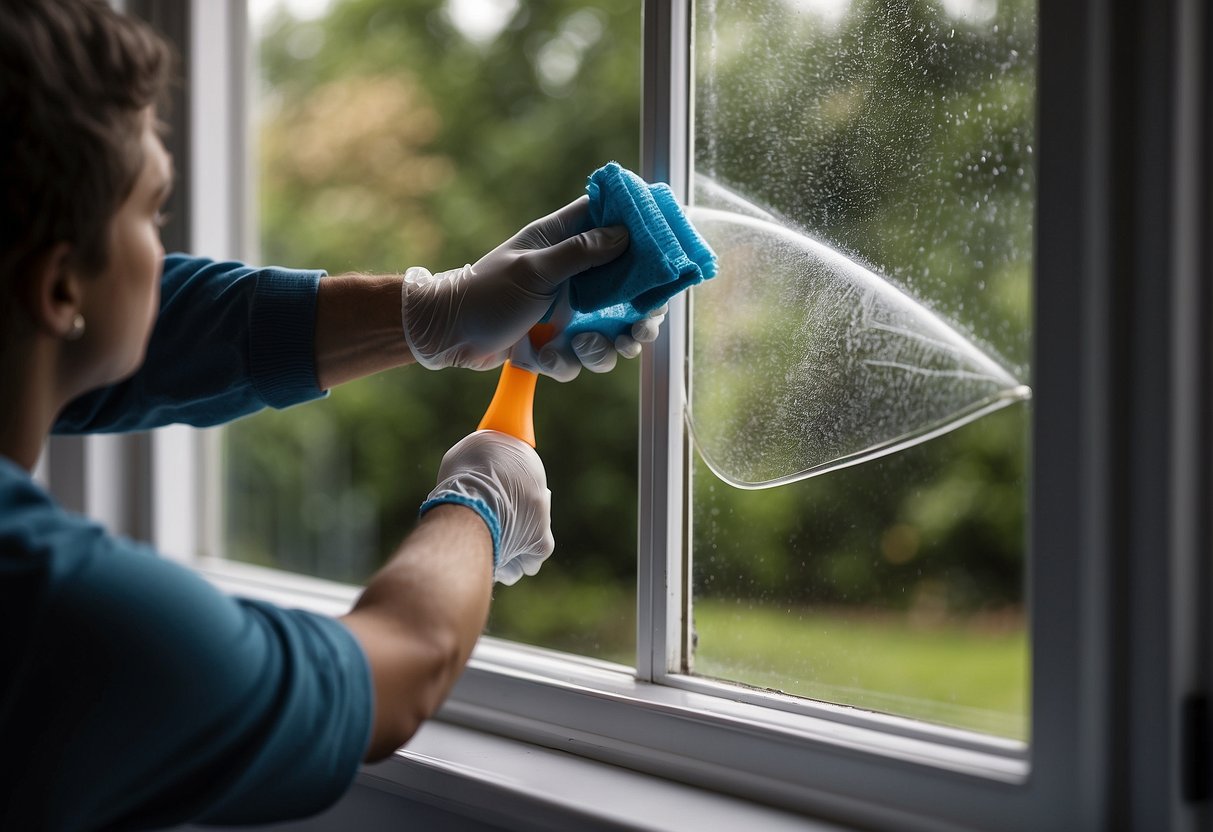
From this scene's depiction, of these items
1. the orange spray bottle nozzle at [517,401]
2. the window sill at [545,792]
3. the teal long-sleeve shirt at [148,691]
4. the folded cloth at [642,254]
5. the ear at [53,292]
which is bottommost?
A: the window sill at [545,792]

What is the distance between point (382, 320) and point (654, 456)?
0.94 feet

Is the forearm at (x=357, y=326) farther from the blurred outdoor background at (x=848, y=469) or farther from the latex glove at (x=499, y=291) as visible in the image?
the blurred outdoor background at (x=848, y=469)

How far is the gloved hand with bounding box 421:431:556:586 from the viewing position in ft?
2.57

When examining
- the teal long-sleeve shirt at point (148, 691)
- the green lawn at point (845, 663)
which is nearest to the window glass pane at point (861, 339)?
the green lawn at point (845, 663)

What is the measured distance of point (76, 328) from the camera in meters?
0.65

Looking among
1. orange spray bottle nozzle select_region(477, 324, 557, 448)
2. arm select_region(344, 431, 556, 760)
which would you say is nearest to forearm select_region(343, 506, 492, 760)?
arm select_region(344, 431, 556, 760)

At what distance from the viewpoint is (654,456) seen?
3.02 feet

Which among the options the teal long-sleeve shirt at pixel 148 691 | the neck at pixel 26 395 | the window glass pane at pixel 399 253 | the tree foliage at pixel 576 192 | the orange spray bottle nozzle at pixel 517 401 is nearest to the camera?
the teal long-sleeve shirt at pixel 148 691

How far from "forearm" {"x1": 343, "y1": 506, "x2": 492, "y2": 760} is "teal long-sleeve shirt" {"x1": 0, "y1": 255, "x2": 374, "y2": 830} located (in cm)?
2

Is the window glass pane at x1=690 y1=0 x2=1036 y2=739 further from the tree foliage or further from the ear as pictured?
the ear

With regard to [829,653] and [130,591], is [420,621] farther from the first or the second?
[829,653]

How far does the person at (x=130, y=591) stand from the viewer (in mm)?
550

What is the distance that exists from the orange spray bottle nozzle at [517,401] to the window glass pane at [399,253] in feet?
0.61

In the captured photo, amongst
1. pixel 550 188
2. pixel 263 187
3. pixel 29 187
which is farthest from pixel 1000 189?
pixel 550 188
